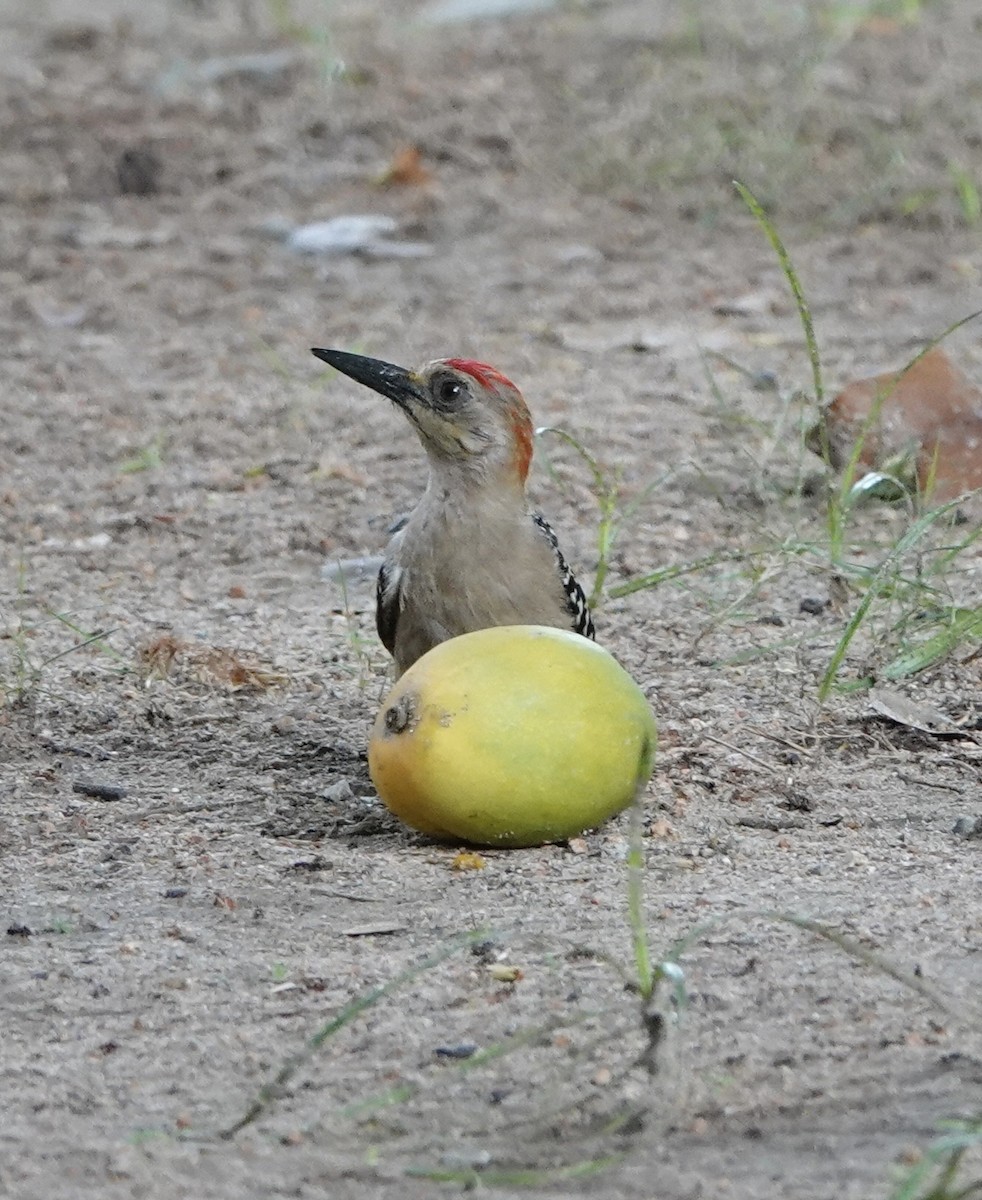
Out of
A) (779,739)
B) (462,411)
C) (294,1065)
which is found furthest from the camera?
(462,411)

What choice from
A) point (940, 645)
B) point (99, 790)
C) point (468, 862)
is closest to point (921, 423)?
point (940, 645)

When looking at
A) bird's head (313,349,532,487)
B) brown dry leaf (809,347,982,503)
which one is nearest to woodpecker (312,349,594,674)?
bird's head (313,349,532,487)

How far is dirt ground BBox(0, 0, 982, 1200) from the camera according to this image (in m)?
3.18

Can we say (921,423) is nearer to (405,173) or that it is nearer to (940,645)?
(940,645)

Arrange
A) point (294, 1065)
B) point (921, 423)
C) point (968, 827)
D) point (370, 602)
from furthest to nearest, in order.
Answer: point (921, 423)
point (370, 602)
point (968, 827)
point (294, 1065)

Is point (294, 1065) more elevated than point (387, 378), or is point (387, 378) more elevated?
point (387, 378)

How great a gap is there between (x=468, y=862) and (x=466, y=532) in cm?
118

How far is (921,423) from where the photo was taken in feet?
21.4

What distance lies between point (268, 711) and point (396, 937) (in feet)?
4.72

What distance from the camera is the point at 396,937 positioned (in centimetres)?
381

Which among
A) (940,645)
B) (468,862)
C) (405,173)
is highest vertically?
(405,173)

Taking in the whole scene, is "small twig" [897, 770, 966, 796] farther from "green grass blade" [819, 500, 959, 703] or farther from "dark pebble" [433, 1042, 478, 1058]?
"dark pebble" [433, 1042, 478, 1058]

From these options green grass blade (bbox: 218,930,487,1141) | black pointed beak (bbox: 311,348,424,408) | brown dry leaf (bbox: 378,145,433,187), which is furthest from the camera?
brown dry leaf (bbox: 378,145,433,187)

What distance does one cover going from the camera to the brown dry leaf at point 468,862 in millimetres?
4152
